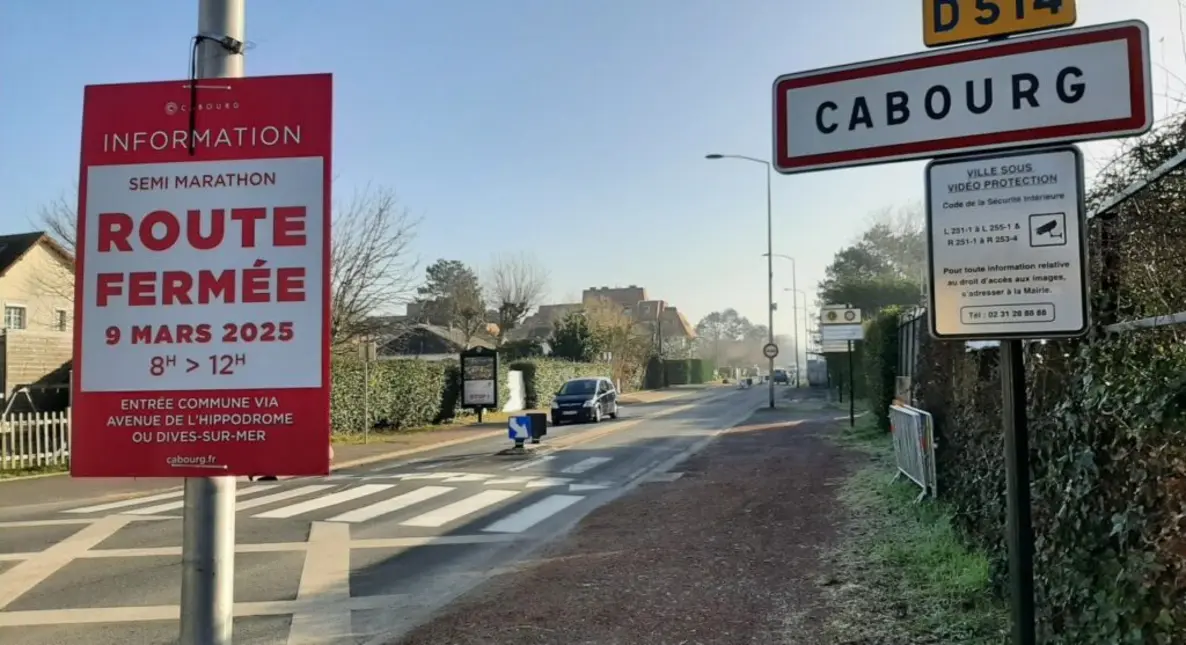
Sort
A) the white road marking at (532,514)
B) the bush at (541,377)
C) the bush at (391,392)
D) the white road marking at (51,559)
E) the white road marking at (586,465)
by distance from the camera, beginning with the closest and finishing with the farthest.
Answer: the white road marking at (51,559)
the white road marking at (532,514)
the white road marking at (586,465)
the bush at (391,392)
the bush at (541,377)

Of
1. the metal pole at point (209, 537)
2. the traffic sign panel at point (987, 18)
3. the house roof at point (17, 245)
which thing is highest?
the house roof at point (17, 245)

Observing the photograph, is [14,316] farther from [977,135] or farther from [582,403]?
[977,135]

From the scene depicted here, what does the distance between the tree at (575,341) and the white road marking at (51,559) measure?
42.0m

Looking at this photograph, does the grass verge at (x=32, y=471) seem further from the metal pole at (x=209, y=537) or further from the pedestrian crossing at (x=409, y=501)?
the metal pole at (x=209, y=537)

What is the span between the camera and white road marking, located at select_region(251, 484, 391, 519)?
10780mm

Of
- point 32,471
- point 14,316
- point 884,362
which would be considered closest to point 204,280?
point 32,471

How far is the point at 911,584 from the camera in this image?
5879 mm

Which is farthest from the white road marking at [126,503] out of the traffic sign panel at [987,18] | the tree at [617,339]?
the tree at [617,339]

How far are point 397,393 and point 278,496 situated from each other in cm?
1529

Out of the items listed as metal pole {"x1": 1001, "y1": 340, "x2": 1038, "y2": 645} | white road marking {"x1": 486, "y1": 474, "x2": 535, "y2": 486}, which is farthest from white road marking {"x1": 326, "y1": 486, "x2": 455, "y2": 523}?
metal pole {"x1": 1001, "y1": 340, "x2": 1038, "y2": 645}

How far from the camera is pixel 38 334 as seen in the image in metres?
20.9

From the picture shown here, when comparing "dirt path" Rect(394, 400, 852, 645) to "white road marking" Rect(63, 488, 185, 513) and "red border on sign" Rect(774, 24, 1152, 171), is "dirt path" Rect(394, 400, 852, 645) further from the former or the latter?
"white road marking" Rect(63, 488, 185, 513)

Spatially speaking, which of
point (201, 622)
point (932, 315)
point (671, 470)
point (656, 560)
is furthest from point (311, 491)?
point (932, 315)

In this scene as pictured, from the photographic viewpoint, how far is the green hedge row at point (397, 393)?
80.5ft
